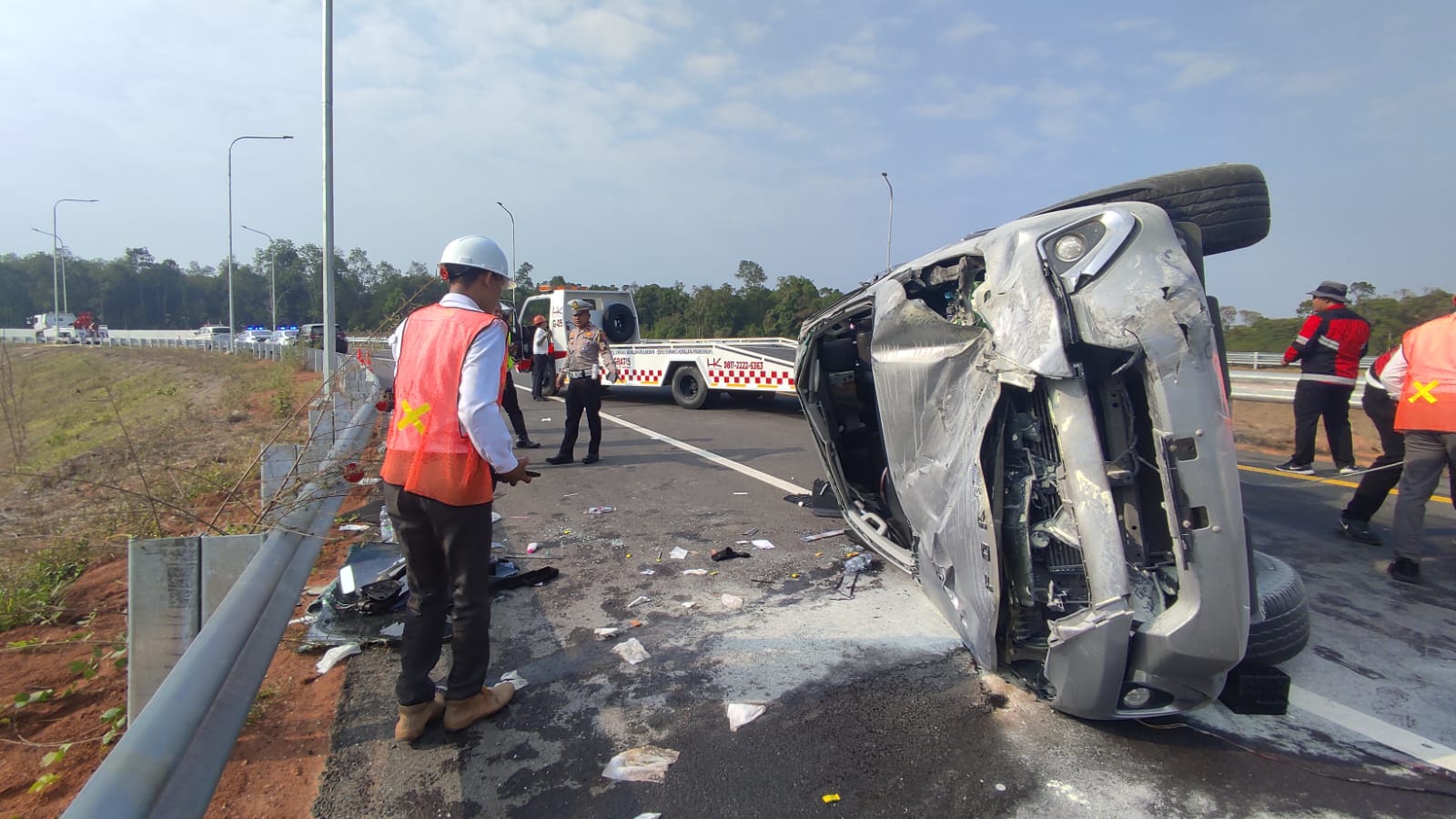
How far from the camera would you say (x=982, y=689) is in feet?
10.2

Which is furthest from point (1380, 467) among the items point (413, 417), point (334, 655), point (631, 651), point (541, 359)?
point (541, 359)

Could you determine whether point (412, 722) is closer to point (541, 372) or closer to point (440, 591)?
point (440, 591)

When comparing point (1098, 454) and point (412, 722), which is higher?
point (1098, 454)

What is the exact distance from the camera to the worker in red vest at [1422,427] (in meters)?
4.27

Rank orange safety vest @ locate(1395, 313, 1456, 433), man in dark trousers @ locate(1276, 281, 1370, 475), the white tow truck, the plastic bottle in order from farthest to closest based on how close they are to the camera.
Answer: the white tow truck → man in dark trousers @ locate(1276, 281, 1370, 475) → the plastic bottle → orange safety vest @ locate(1395, 313, 1456, 433)

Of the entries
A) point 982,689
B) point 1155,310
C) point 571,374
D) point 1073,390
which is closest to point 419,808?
point 982,689

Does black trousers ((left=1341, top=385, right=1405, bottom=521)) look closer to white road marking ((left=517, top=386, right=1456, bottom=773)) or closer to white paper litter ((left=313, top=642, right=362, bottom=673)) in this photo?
white road marking ((left=517, top=386, right=1456, bottom=773))

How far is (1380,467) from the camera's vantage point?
511 centimetres

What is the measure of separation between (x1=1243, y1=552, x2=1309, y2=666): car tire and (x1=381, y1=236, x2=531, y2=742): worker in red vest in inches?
115

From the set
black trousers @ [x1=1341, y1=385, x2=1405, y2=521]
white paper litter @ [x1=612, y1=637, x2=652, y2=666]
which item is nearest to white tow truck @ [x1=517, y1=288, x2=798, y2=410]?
black trousers @ [x1=1341, y1=385, x2=1405, y2=521]

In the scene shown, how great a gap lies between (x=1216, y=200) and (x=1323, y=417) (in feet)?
20.3

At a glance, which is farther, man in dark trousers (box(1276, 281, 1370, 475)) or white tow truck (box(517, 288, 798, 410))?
white tow truck (box(517, 288, 798, 410))

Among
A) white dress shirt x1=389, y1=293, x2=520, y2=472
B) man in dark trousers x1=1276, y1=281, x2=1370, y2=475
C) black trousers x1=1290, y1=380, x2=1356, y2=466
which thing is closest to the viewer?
white dress shirt x1=389, y1=293, x2=520, y2=472

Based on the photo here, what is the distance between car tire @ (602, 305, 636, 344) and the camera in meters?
16.1
